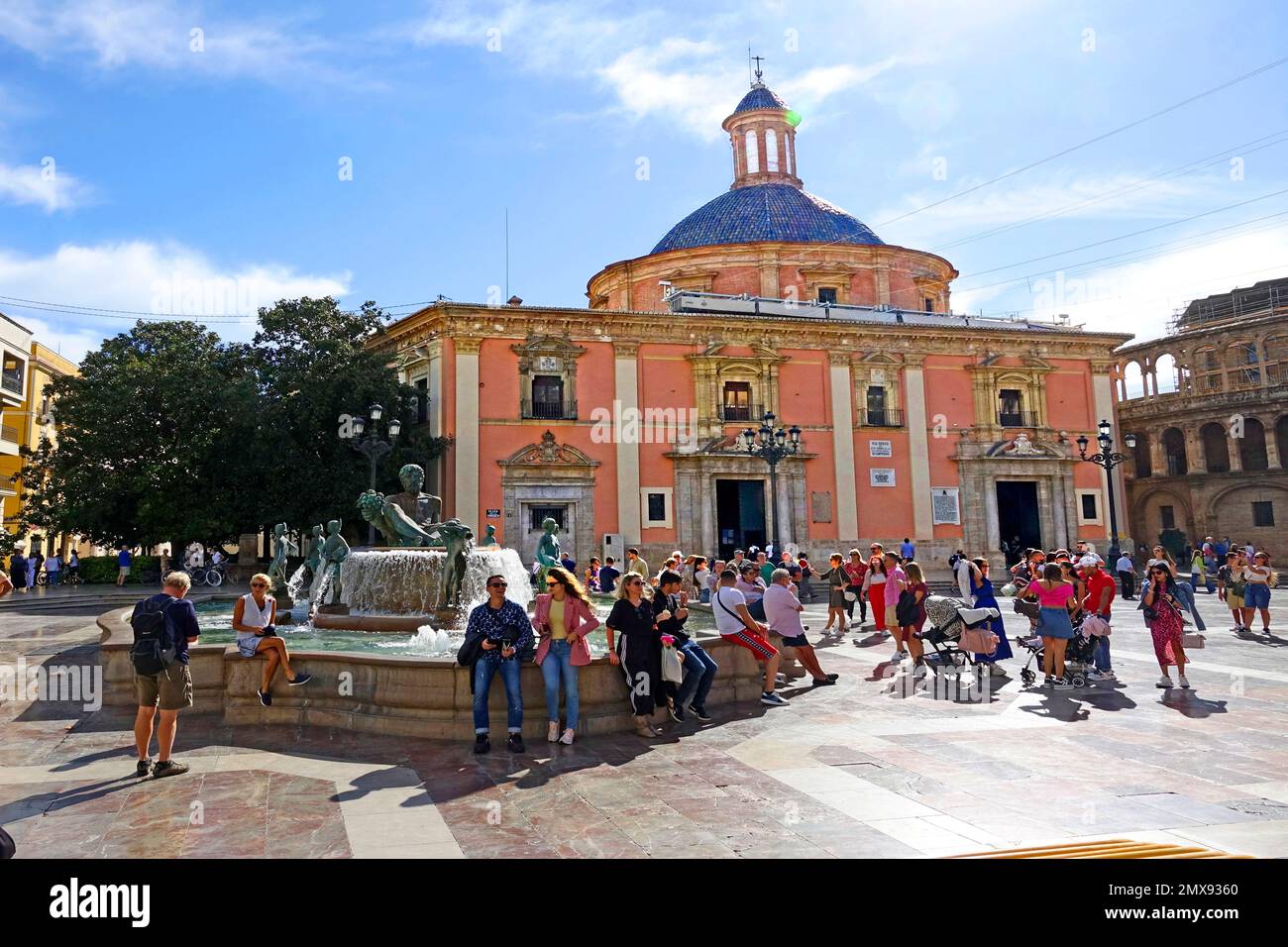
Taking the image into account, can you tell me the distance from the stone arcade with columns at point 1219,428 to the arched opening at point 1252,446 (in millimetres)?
42

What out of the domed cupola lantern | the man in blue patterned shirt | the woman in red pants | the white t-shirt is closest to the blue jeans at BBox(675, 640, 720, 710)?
the white t-shirt

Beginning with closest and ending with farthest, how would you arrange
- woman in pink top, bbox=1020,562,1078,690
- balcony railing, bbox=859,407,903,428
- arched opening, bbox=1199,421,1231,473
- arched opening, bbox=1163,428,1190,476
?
woman in pink top, bbox=1020,562,1078,690 < balcony railing, bbox=859,407,903,428 < arched opening, bbox=1199,421,1231,473 < arched opening, bbox=1163,428,1190,476

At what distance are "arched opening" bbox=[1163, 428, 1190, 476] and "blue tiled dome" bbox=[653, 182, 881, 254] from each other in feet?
56.7

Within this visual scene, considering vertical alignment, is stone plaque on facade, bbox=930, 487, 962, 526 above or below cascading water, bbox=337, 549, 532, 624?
above

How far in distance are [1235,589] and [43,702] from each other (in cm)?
1463

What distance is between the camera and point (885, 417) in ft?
92.5

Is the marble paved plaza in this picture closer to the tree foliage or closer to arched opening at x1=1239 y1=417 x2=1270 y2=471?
the tree foliage

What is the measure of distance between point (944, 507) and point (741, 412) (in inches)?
305

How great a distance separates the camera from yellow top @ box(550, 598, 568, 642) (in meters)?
5.73

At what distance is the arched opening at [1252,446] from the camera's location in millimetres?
34344
